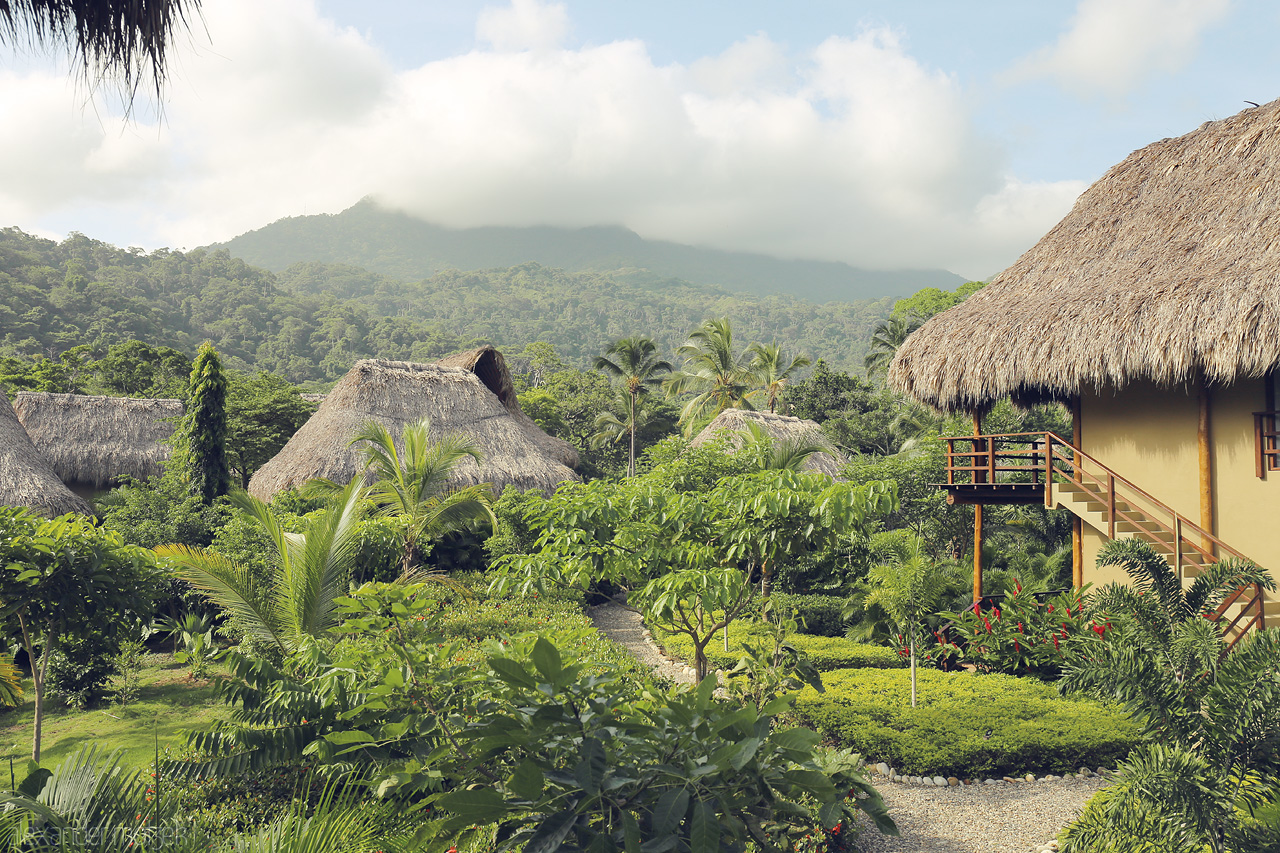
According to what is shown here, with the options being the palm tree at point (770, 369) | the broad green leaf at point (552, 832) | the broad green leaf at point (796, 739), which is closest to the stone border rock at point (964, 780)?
the broad green leaf at point (796, 739)

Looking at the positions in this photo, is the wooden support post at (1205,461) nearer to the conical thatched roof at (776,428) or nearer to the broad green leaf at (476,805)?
the conical thatched roof at (776,428)

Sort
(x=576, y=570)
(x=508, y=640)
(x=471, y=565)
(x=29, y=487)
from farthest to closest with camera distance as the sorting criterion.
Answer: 1. (x=471, y=565)
2. (x=29, y=487)
3. (x=576, y=570)
4. (x=508, y=640)

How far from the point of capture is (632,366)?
31672 millimetres

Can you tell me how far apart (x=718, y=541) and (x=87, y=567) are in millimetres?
4824

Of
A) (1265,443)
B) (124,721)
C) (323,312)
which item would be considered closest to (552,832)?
(124,721)

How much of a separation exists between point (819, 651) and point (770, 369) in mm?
20825

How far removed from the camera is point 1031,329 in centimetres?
895

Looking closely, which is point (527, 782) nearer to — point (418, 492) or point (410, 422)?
point (418, 492)

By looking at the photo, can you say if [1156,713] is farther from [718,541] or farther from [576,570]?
[576,570]

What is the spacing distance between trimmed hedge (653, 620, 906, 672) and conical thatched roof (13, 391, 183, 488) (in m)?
13.6

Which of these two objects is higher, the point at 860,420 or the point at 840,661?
the point at 860,420

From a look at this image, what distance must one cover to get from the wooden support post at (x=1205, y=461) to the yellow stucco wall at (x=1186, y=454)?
87mm

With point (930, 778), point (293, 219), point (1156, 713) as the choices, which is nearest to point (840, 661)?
point (930, 778)

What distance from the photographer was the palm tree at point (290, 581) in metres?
6.27
